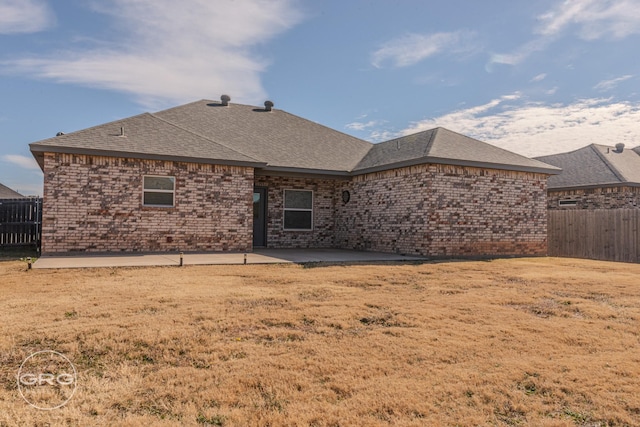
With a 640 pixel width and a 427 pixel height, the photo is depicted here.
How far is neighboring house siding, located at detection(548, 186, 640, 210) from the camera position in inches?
716

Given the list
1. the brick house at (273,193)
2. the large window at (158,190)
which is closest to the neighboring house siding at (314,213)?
the brick house at (273,193)

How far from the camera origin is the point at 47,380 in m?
3.43

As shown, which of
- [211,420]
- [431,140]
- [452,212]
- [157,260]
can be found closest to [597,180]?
[431,140]

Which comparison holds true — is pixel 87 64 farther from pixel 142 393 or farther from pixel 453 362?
pixel 453 362

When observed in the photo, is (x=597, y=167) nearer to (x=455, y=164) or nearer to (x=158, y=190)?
(x=455, y=164)

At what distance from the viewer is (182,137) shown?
14.1m

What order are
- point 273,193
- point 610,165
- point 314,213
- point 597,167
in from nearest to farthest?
point 273,193, point 314,213, point 610,165, point 597,167

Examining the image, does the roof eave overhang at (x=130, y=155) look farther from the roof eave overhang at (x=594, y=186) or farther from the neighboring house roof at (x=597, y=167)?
the neighboring house roof at (x=597, y=167)

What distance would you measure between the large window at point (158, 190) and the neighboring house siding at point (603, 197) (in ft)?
57.0

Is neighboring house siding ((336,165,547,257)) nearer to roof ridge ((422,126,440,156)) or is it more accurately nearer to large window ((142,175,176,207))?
roof ridge ((422,126,440,156))

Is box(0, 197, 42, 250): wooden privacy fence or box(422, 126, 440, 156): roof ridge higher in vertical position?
box(422, 126, 440, 156): roof ridge

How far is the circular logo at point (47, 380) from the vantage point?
3.09 m

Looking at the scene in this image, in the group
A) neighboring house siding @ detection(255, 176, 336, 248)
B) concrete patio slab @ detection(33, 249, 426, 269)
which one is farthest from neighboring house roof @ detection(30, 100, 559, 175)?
Result: concrete patio slab @ detection(33, 249, 426, 269)

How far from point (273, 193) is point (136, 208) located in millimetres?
5076
